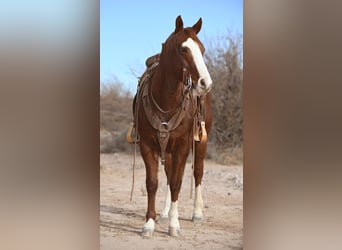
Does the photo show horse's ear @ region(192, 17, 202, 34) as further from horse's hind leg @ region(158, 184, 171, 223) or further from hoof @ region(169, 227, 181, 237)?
hoof @ region(169, 227, 181, 237)

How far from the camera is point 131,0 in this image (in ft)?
7.58

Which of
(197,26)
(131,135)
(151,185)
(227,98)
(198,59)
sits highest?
(197,26)

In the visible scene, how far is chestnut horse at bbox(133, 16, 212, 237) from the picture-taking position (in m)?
2.29

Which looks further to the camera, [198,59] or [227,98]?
[227,98]

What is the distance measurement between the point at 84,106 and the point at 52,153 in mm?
287

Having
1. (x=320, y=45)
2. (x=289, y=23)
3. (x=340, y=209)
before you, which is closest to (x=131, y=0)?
(x=289, y=23)

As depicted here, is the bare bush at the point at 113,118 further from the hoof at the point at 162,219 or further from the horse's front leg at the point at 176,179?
the hoof at the point at 162,219

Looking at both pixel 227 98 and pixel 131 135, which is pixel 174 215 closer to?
pixel 131 135

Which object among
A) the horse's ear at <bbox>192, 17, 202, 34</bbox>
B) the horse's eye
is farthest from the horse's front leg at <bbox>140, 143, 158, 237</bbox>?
the horse's ear at <bbox>192, 17, 202, 34</bbox>

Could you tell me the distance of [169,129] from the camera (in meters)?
2.31

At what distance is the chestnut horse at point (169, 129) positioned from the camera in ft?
7.53

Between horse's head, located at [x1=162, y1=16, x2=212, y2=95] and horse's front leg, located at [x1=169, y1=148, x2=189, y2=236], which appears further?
horse's front leg, located at [x1=169, y1=148, x2=189, y2=236]

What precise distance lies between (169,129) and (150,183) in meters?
0.27

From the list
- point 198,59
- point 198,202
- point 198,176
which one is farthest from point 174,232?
point 198,59
